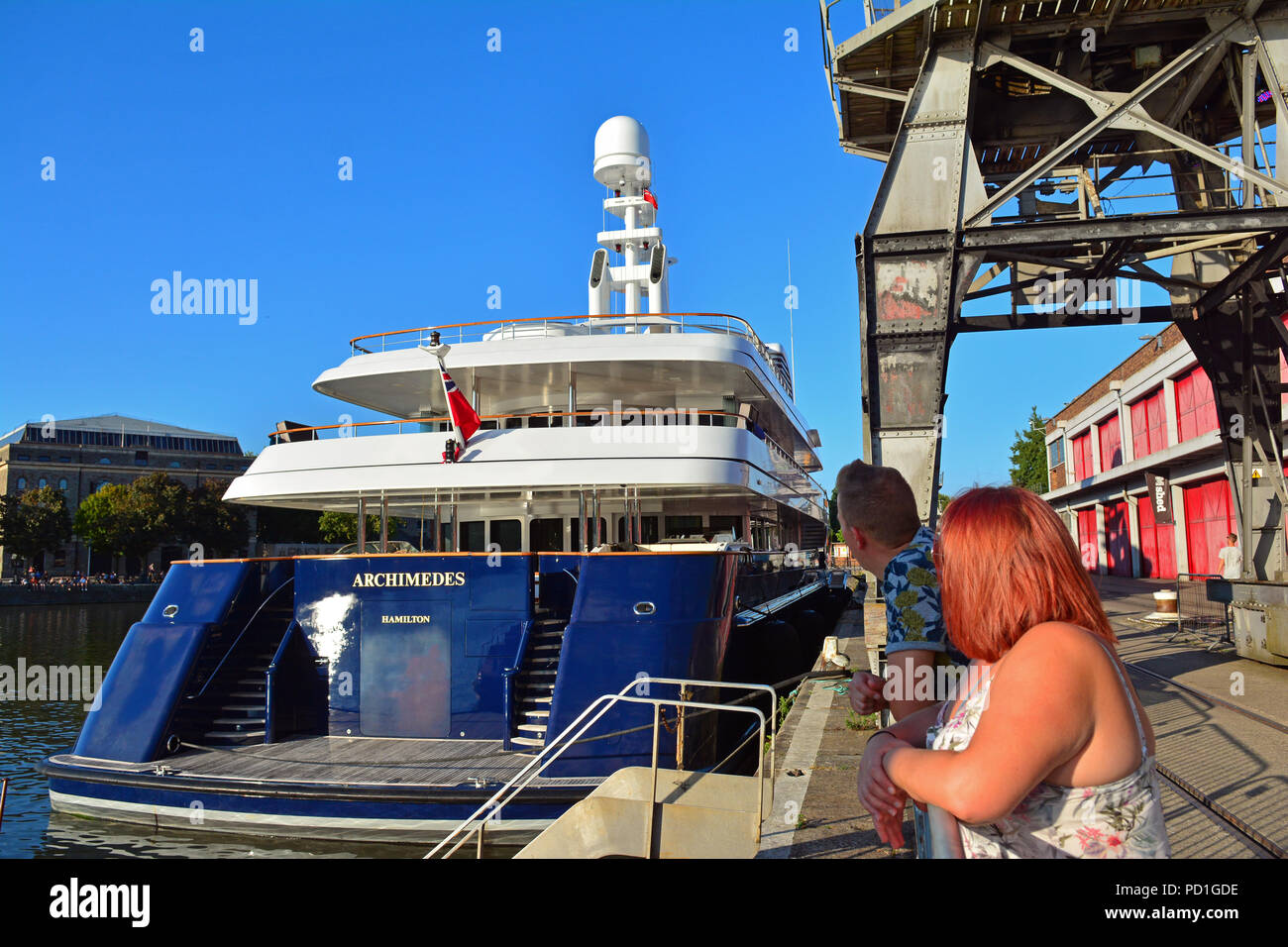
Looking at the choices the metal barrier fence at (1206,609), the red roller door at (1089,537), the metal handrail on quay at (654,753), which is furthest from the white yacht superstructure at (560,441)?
the red roller door at (1089,537)

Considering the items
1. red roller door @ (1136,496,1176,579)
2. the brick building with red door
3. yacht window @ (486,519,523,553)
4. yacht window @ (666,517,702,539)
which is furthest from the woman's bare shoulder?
red roller door @ (1136,496,1176,579)

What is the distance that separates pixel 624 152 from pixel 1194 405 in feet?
71.3

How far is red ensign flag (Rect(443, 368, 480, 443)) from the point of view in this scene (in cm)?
1152

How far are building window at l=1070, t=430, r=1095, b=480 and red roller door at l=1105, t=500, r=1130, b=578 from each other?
10.5 feet

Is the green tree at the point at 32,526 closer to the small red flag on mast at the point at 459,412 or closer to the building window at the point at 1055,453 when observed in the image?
the small red flag on mast at the point at 459,412

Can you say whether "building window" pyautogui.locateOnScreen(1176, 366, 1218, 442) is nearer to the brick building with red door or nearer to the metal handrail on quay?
the brick building with red door

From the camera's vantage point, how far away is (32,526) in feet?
212

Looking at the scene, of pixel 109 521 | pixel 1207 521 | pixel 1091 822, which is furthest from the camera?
pixel 109 521

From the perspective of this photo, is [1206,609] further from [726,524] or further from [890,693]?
[890,693]

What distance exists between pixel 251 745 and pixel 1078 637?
30.8 ft

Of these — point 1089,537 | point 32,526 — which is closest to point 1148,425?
point 1089,537

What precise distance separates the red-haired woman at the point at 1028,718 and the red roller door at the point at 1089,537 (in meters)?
46.7
